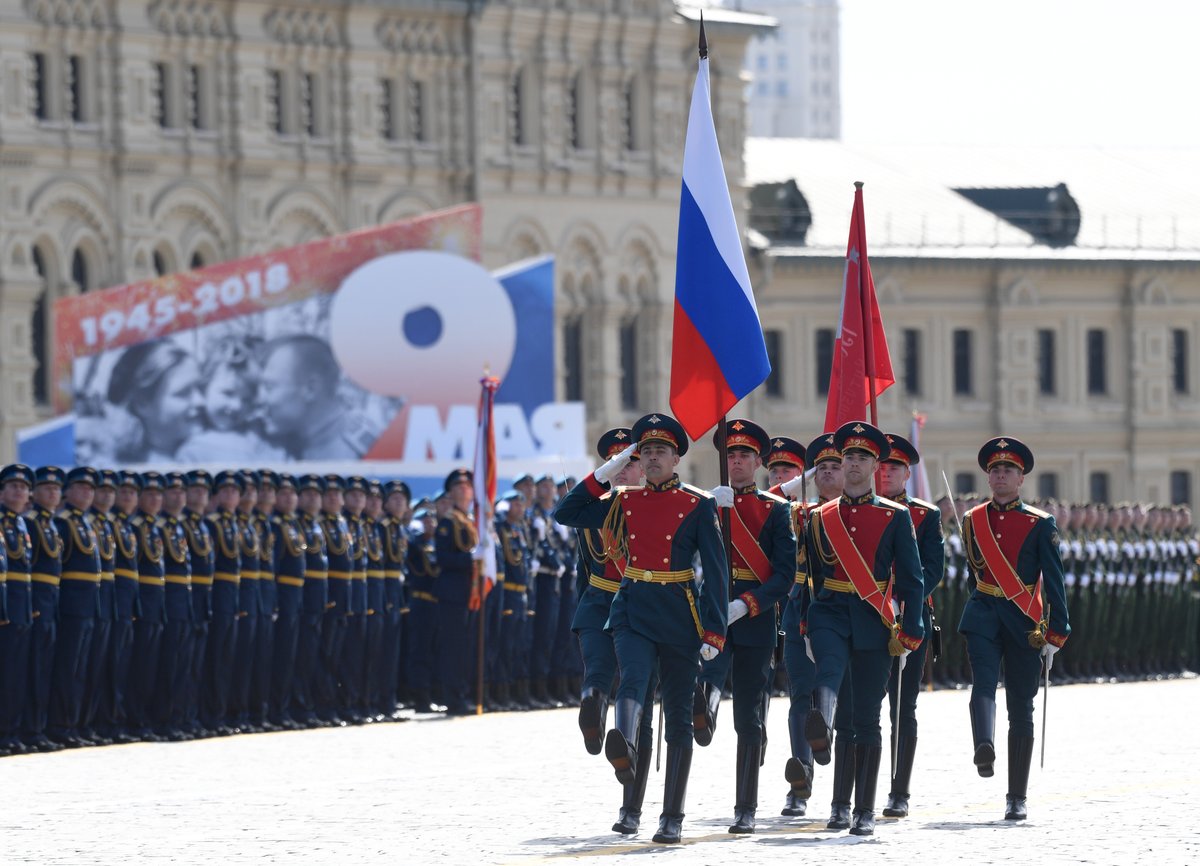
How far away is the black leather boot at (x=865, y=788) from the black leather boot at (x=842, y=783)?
6 cm

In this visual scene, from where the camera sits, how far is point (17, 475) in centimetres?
1858

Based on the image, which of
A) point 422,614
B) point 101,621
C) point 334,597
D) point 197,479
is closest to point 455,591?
point 422,614

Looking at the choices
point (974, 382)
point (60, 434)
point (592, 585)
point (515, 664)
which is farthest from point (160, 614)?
point (974, 382)

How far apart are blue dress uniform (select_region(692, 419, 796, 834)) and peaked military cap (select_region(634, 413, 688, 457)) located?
774mm

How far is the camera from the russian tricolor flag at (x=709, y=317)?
1459cm

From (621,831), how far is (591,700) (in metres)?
0.60

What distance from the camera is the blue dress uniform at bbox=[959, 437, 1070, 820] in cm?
1425

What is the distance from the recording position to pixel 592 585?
14086mm

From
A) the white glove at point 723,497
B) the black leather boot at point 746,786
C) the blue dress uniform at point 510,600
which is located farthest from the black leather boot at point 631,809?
the blue dress uniform at point 510,600

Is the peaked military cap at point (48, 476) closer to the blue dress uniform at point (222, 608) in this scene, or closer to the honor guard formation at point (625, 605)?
the honor guard formation at point (625, 605)

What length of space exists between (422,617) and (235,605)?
2.52 metres

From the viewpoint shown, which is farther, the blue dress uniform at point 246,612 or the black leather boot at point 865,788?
the blue dress uniform at point 246,612

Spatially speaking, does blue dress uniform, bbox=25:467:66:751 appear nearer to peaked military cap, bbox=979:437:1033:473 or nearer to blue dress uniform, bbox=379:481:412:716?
blue dress uniform, bbox=379:481:412:716

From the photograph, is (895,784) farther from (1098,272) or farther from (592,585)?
(1098,272)
